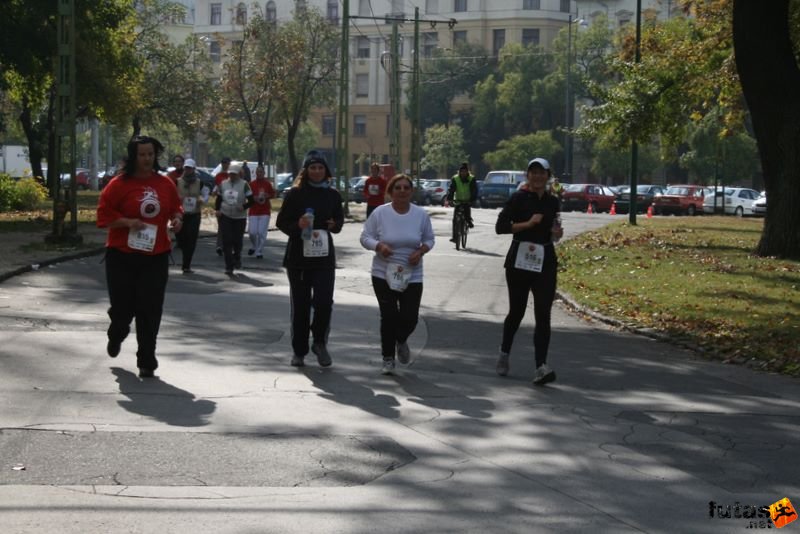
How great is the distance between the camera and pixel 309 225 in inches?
416

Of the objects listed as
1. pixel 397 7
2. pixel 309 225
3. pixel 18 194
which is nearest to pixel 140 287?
pixel 309 225

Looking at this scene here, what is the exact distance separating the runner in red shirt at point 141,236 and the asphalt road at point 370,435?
48cm

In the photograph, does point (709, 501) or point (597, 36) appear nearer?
point (709, 501)

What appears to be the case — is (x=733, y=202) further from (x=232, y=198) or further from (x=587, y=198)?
(x=232, y=198)

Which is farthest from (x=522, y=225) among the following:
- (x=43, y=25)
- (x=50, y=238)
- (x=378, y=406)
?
(x=43, y=25)

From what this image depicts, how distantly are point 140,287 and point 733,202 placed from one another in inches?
2197

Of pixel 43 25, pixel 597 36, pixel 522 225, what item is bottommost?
pixel 522 225

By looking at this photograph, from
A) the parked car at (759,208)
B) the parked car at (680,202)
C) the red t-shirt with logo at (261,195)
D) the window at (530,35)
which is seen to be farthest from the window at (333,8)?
the red t-shirt with logo at (261,195)

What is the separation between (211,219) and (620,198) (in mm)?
30102

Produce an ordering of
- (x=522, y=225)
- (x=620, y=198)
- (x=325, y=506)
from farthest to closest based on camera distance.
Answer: (x=620, y=198), (x=522, y=225), (x=325, y=506)

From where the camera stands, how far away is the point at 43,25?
102ft

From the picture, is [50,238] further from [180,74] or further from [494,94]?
[494,94]

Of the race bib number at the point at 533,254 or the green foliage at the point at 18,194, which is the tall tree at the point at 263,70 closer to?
the green foliage at the point at 18,194

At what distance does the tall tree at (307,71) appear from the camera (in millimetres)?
66062
